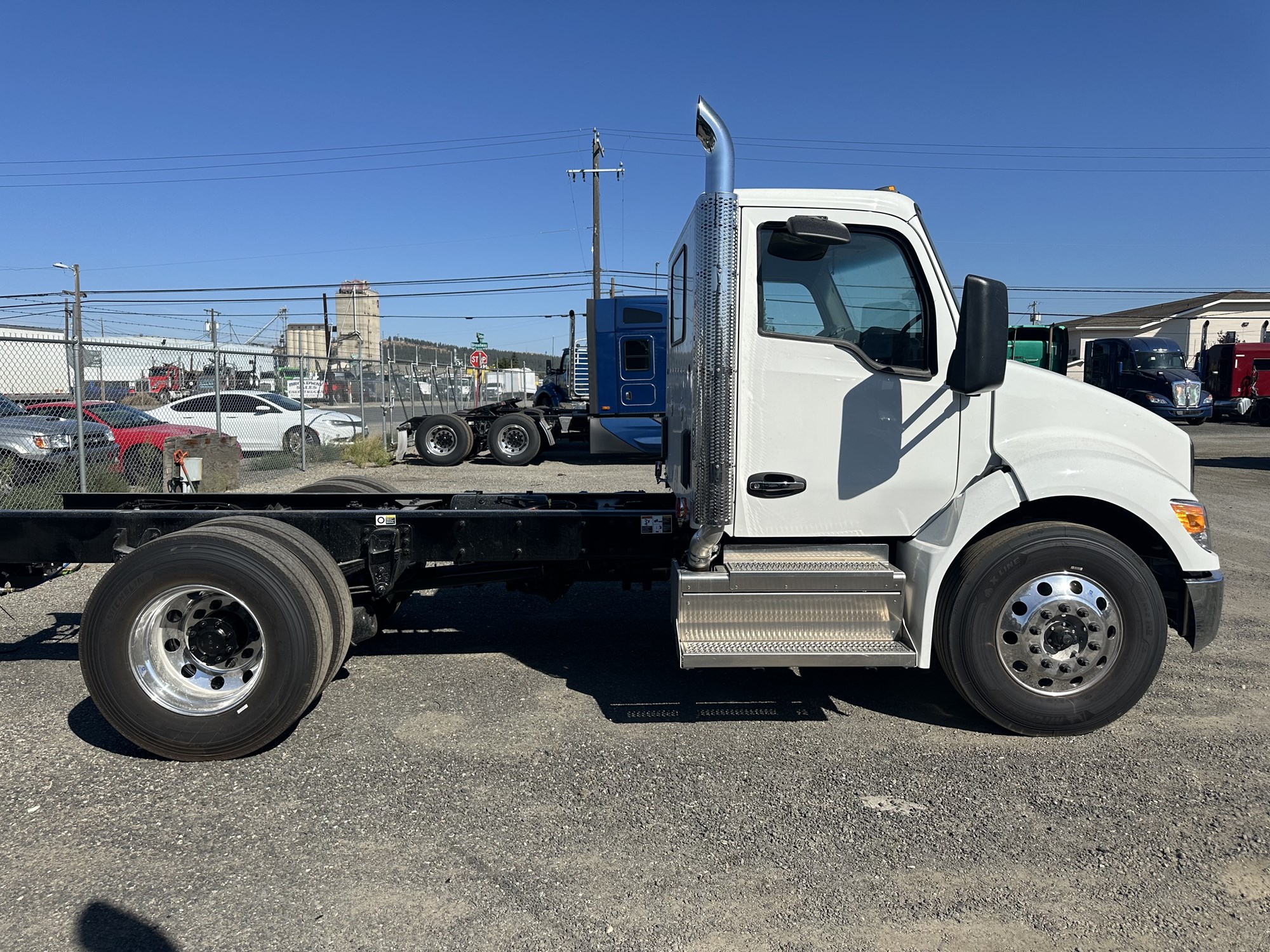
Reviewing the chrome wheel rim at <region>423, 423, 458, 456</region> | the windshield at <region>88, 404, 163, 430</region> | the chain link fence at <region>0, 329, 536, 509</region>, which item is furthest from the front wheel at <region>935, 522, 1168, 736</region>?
the chrome wheel rim at <region>423, 423, 458, 456</region>

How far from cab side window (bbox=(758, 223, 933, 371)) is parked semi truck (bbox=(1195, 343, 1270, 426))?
104 feet

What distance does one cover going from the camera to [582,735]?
427 centimetres

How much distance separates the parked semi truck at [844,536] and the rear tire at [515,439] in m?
13.3

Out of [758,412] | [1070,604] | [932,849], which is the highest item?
[758,412]

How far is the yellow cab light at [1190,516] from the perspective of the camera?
13.8 ft

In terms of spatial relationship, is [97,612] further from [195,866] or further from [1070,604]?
[1070,604]

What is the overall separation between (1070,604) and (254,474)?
1401 centimetres

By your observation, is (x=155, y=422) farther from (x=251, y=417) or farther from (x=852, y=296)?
(x=852, y=296)

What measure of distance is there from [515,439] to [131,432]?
713 centimetres

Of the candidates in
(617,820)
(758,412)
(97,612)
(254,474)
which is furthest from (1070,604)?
(254,474)

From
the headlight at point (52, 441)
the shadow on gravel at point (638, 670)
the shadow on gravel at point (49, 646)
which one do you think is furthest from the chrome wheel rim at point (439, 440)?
the shadow on gravel at point (49, 646)

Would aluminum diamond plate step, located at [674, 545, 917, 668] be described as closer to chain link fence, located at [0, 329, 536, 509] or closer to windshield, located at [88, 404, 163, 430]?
chain link fence, located at [0, 329, 536, 509]

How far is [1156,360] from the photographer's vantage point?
3014 cm

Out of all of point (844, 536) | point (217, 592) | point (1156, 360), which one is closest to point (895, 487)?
point (844, 536)
